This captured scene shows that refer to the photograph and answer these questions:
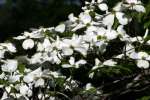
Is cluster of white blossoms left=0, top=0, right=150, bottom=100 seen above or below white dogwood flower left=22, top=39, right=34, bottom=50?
below

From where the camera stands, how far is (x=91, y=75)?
2.30 m

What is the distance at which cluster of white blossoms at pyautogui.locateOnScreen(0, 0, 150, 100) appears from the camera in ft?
7.55

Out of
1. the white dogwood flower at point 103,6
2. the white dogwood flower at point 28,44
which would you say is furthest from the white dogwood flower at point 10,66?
the white dogwood flower at point 103,6

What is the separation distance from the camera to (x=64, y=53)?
7.53 ft

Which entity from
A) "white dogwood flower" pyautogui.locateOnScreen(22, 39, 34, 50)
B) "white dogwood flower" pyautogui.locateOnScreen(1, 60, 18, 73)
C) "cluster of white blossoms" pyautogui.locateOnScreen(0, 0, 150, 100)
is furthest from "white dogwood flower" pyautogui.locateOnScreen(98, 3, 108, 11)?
"white dogwood flower" pyautogui.locateOnScreen(1, 60, 18, 73)

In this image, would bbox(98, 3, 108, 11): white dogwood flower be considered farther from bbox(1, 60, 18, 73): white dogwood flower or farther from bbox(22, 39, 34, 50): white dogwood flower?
bbox(1, 60, 18, 73): white dogwood flower

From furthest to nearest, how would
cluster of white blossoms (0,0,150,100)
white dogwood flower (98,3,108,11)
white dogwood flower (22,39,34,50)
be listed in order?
1. white dogwood flower (98,3,108,11)
2. white dogwood flower (22,39,34,50)
3. cluster of white blossoms (0,0,150,100)

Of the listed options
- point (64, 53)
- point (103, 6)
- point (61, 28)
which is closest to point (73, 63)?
point (64, 53)

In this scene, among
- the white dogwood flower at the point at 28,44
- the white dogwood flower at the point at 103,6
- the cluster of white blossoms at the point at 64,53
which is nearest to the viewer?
the cluster of white blossoms at the point at 64,53

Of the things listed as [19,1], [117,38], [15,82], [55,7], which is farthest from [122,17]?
[19,1]

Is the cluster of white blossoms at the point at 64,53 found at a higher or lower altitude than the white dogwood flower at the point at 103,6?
lower

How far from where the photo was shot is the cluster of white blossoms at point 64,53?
2301 mm

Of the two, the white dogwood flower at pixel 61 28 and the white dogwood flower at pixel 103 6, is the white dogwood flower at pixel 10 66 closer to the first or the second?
the white dogwood flower at pixel 61 28

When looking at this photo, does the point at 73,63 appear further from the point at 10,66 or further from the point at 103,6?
the point at 103,6
